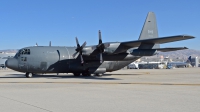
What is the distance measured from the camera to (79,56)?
33562mm

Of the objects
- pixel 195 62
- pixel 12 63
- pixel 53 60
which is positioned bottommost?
pixel 12 63

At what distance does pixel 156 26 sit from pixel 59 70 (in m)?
15.5

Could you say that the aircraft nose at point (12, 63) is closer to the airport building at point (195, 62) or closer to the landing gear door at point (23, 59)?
the landing gear door at point (23, 59)

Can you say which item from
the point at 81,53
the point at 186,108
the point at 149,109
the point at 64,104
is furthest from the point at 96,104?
the point at 81,53

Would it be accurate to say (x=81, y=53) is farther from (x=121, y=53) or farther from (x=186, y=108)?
(x=186, y=108)

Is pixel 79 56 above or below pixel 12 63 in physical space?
above

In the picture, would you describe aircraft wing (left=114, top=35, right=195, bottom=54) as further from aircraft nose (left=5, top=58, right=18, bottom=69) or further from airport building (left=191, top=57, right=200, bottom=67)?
airport building (left=191, top=57, right=200, bottom=67)

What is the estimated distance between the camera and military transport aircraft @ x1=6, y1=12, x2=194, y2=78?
3058 cm

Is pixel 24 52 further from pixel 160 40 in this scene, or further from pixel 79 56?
pixel 160 40

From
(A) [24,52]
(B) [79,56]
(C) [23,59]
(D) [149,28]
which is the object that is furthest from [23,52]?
(D) [149,28]

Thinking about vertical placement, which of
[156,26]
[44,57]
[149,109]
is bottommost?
[149,109]

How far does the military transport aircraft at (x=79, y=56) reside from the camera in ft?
100

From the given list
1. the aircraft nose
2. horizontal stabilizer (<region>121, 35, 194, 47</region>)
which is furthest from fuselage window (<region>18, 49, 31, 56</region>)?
horizontal stabilizer (<region>121, 35, 194, 47</region>)

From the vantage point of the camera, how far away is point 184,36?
26.3 metres
